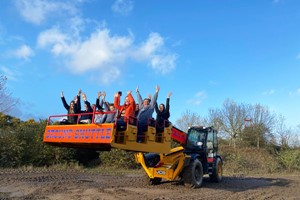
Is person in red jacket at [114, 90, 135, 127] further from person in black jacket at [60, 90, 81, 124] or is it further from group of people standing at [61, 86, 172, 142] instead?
person in black jacket at [60, 90, 81, 124]

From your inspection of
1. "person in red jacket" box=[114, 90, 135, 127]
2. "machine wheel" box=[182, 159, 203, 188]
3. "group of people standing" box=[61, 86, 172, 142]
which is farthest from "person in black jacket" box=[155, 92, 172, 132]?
"machine wheel" box=[182, 159, 203, 188]

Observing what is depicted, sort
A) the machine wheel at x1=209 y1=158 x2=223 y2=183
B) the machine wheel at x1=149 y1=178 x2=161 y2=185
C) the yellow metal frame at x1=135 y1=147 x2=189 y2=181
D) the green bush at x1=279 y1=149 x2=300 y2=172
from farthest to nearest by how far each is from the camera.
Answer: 1. the green bush at x1=279 y1=149 x2=300 y2=172
2. the machine wheel at x1=209 y1=158 x2=223 y2=183
3. the machine wheel at x1=149 y1=178 x2=161 y2=185
4. the yellow metal frame at x1=135 y1=147 x2=189 y2=181

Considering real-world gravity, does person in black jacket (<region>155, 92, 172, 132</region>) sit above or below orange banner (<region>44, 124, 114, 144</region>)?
above

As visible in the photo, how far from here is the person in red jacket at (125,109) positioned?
972 centimetres

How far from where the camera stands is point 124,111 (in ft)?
33.3

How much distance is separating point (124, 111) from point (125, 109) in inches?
3.1

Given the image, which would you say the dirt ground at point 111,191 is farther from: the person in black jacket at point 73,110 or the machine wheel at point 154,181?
the person in black jacket at point 73,110

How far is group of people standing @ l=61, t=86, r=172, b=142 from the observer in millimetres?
9852

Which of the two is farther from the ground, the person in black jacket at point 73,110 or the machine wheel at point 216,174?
the person in black jacket at point 73,110

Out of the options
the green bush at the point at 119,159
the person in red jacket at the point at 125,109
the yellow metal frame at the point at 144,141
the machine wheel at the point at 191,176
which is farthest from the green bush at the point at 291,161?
the person in red jacket at the point at 125,109

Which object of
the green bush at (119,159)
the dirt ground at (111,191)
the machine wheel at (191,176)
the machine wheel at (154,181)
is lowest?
the dirt ground at (111,191)

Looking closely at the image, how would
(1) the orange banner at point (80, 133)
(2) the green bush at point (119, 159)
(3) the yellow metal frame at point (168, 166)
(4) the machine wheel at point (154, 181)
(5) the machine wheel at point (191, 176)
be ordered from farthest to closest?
(2) the green bush at point (119, 159), (4) the machine wheel at point (154, 181), (5) the machine wheel at point (191, 176), (3) the yellow metal frame at point (168, 166), (1) the orange banner at point (80, 133)

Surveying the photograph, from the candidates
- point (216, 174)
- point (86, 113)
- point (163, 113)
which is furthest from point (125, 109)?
point (216, 174)

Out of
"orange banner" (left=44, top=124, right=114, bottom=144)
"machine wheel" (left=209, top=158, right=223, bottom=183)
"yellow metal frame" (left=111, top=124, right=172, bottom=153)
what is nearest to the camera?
"orange banner" (left=44, top=124, right=114, bottom=144)
